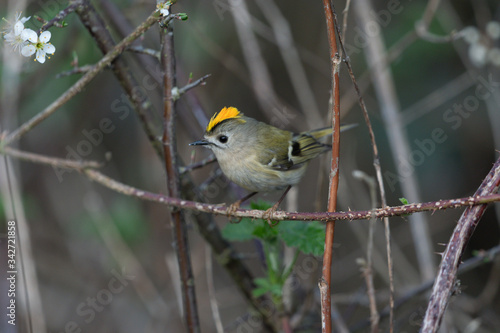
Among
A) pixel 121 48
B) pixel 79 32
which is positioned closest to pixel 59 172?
→ pixel 79 32

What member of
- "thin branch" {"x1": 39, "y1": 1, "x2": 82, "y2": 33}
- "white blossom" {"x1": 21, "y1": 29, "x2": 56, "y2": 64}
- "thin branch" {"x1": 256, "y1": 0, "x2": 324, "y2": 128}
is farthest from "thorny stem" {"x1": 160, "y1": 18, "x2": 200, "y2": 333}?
"thin branch" {"x1": 256, "y1": 0, "x2": 324, "y2": 128}

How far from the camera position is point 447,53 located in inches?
165

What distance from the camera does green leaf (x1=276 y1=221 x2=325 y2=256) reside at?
1864 mm

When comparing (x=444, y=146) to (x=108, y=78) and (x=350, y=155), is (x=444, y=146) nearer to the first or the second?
(x=350, y=155)

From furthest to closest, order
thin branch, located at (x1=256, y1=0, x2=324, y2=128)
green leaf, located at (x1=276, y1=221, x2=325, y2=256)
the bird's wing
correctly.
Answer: thin branch, located at (x1=256, y1=0, x2=324, y2=128) → the bird's wing → green leaf, located at (x1=276, y1=221, x2=325, y2=256)

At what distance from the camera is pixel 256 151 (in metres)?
2.73

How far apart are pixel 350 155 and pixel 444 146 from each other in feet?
3.34

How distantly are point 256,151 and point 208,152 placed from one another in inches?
57.4

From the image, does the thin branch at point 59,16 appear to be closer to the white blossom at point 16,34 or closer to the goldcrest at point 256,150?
the white blossom at point 16,34

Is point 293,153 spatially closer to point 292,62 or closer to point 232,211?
point 292,62

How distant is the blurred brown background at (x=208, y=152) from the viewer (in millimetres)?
3561

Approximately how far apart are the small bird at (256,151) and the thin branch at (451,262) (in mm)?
1198

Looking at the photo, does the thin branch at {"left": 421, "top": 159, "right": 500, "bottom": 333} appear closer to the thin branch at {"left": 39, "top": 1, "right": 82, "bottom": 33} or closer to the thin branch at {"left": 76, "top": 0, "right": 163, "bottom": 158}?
the thin branch at {"left": 76, "top": 0, "right": 163, "bottom": 158}

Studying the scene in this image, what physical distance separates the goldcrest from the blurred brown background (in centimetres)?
72
